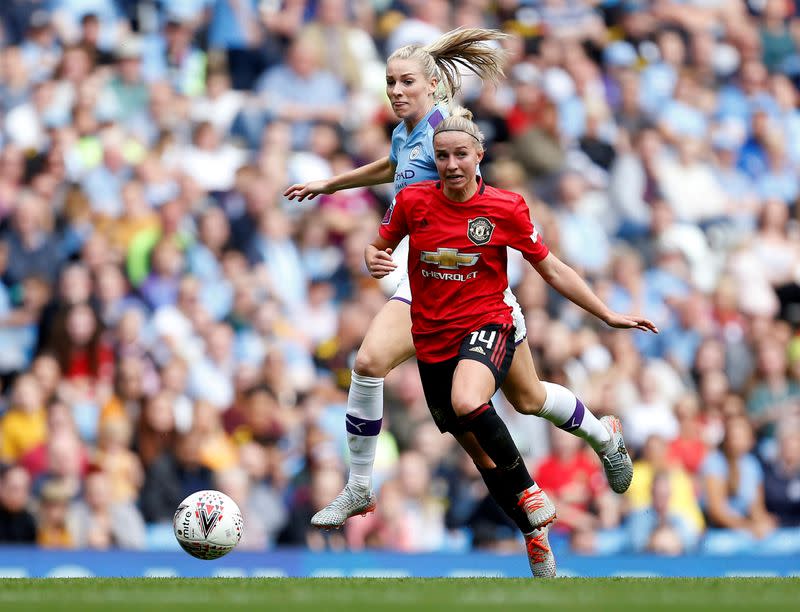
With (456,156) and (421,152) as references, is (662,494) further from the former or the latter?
(456,156)

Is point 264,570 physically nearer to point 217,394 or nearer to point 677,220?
point 217,394

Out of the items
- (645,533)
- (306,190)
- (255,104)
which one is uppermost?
(255,104)

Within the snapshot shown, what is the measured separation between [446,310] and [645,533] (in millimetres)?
4393

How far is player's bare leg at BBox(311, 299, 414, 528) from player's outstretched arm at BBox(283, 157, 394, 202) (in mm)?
755

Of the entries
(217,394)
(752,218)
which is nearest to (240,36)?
(217,394)

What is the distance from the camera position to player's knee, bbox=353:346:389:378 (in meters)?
8.19

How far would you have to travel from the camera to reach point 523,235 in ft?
25.9

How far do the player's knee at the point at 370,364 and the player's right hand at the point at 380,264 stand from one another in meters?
0.63

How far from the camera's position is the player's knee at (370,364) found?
8188 millimetres

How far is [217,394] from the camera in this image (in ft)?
39.3

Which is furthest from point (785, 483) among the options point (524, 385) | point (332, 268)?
point (524, 385)

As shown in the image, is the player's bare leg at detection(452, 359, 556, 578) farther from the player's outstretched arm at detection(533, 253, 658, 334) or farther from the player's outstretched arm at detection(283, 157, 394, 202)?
the player's outstretched arm at detection(283, 157, 394, 202)

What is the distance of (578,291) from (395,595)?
1925 mm

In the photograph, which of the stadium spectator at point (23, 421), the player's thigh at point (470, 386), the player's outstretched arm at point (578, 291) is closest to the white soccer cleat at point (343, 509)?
the player's thigh at point (470, 386)
